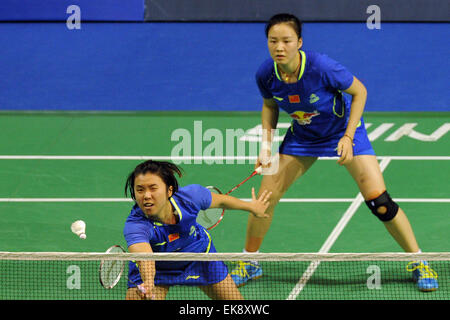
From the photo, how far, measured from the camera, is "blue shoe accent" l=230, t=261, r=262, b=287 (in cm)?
572

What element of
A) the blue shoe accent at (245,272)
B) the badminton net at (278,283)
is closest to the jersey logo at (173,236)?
the badminton net at (278,283)

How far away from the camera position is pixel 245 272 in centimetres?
576

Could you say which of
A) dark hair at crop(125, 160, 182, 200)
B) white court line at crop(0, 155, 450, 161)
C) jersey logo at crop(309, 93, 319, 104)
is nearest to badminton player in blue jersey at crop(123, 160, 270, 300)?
dark hair at crop(125, 160, 182, 200)

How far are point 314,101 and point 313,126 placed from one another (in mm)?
218

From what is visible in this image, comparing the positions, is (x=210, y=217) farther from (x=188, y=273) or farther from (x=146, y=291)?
(x=146, y=291)

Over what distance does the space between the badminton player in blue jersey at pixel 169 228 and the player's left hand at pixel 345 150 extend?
2.51 feet

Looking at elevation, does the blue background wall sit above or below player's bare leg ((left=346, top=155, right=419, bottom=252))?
above

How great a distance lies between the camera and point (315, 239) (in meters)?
6.47

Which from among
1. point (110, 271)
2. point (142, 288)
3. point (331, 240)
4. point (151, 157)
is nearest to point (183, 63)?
point (151, 157)

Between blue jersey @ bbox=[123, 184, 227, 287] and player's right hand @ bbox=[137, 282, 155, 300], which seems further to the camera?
blue jersey @ bbox=[123, 184, 227, 287]

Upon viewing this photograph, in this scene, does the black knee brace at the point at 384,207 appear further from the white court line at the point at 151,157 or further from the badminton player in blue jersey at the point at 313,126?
the white court line at the point at 151,157

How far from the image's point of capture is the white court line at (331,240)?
18.1 feet

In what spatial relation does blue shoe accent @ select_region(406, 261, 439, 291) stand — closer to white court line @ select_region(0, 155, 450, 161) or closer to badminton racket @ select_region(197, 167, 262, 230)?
badminton racket @ select_region(197, 167, 262, 230)
